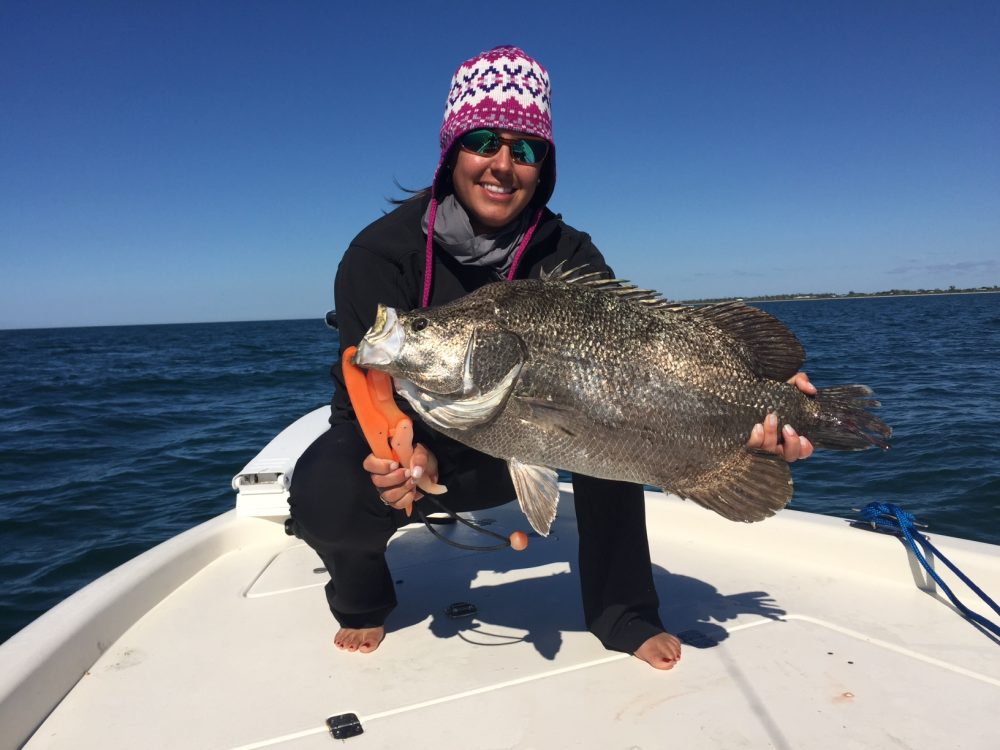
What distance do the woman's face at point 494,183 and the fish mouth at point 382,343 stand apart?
0.90 m

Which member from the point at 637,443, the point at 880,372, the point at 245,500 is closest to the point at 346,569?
the point at 637,443

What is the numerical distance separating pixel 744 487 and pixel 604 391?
0.73 meters

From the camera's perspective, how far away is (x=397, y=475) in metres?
2.39

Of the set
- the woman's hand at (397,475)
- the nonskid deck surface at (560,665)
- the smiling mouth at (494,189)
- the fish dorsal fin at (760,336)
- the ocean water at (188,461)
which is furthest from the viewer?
the ocean water at (188,461)

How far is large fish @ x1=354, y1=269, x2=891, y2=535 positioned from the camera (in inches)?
91.4

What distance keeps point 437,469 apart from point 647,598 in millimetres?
1145

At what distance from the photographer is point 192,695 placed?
2.57 meters

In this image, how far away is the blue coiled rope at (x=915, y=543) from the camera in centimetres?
293

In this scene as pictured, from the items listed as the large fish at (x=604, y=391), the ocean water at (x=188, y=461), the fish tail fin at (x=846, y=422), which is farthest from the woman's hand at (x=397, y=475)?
the ocean water at (x=188, y=461)

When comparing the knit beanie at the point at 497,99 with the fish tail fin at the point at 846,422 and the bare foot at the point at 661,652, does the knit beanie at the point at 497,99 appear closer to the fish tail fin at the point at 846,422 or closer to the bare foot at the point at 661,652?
the fish tail fin at the point at 846,422

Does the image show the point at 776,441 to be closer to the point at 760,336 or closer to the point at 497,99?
the point at 760,336

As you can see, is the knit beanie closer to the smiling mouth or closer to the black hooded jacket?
the black hooded jacket

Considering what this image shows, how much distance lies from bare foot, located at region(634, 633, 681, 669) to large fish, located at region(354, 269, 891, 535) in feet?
2.28

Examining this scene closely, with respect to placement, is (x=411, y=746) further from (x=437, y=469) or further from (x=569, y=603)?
(x=569, y=603)
